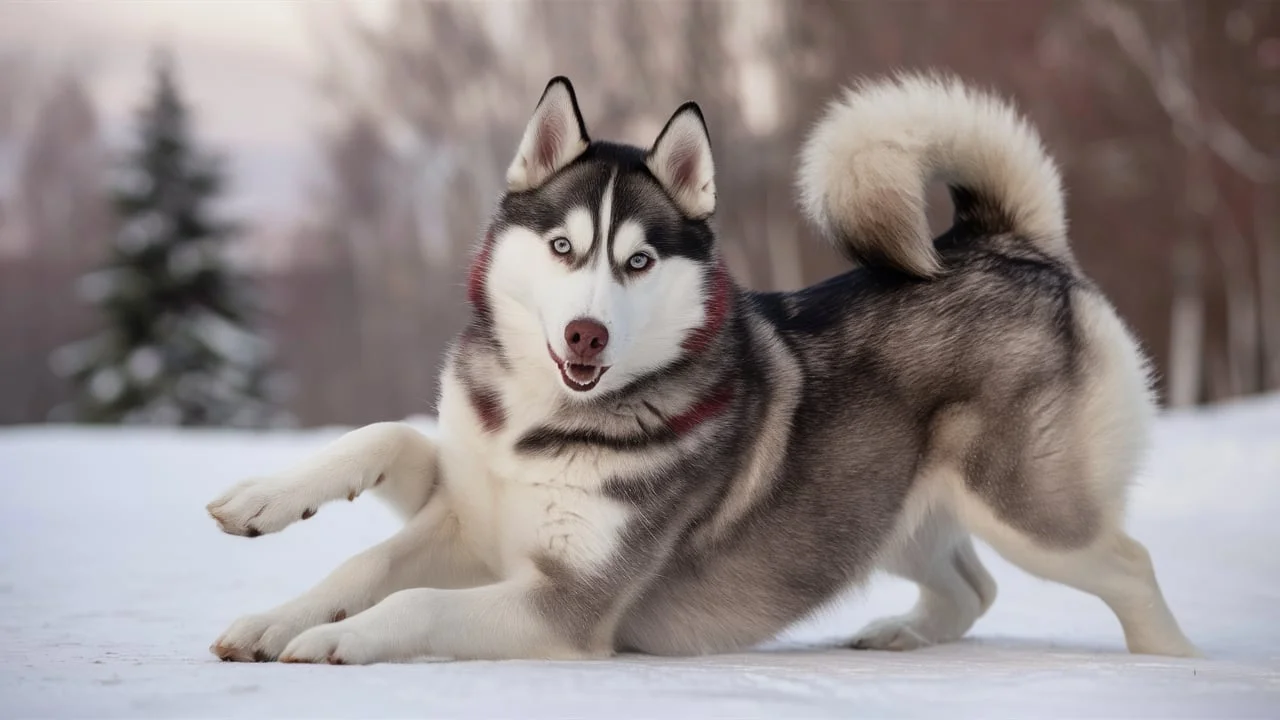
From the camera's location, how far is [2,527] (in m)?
5.58

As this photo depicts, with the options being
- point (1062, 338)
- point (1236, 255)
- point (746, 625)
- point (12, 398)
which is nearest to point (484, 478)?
point (746, 625)

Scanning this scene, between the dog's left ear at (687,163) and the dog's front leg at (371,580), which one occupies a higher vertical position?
the dog's left ear at (687,163)

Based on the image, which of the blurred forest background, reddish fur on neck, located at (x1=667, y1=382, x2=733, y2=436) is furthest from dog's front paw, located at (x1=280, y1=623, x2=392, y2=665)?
the blurred forest background

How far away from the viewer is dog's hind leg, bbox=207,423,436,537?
276 centimetres

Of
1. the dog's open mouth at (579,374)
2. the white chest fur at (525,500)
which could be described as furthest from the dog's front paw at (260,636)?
the dog's open mouth at (579,374)

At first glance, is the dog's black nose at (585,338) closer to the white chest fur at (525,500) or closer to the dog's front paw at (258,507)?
the white chest fur at (525,500)

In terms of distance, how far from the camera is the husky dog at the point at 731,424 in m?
2.97

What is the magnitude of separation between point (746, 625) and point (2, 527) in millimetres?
3913

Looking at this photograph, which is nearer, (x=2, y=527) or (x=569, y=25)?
(x=2, y=527)

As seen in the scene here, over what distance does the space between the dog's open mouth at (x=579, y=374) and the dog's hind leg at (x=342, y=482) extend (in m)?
0.49

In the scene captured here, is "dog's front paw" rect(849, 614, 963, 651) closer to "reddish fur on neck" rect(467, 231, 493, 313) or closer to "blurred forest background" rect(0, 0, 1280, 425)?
"reddish fur on neck" rect(467, 231, 493, 313)

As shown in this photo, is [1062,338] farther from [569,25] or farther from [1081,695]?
[569,25]

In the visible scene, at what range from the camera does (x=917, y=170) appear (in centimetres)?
370

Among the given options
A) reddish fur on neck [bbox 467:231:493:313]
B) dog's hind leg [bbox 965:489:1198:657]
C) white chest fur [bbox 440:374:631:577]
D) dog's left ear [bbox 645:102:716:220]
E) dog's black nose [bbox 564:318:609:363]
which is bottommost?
dog's hind leg [bbox 965:489:1198:657]
